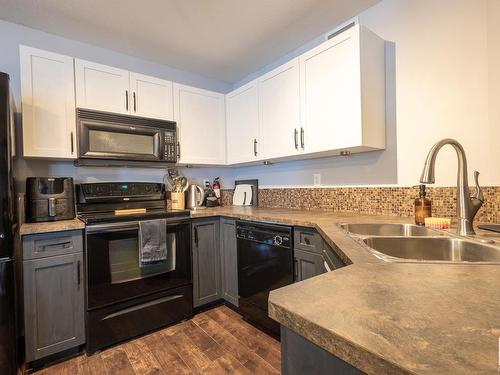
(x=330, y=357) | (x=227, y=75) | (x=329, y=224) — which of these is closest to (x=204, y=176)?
(x=227, y=75)

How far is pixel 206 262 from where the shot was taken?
7.59ft

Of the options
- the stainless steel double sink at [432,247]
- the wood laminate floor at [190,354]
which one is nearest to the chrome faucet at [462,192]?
the stainless steel double sink at [432,247]

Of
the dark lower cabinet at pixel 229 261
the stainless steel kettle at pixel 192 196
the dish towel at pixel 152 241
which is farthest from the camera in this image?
the stainless steel kettle at pixel 192 196

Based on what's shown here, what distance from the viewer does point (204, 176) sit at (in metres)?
3.05

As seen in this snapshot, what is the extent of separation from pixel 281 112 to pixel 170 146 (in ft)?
3.47

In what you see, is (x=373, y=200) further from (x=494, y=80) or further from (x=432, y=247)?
(x=494, y=80)

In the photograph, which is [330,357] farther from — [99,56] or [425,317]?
[99,56]

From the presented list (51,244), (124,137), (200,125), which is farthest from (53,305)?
(200,125)

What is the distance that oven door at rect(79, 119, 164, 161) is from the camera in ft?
6.58

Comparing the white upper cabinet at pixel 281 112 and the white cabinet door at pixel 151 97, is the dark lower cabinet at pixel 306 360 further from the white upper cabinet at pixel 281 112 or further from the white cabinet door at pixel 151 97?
the white cabinet door at pixel 151 97

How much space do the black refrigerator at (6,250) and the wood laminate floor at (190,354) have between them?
0.29 metres

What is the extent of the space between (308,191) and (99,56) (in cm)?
229

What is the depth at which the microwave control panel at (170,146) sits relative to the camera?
2.39 meters

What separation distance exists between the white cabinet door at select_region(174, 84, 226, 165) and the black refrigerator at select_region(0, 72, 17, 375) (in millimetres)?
1280
